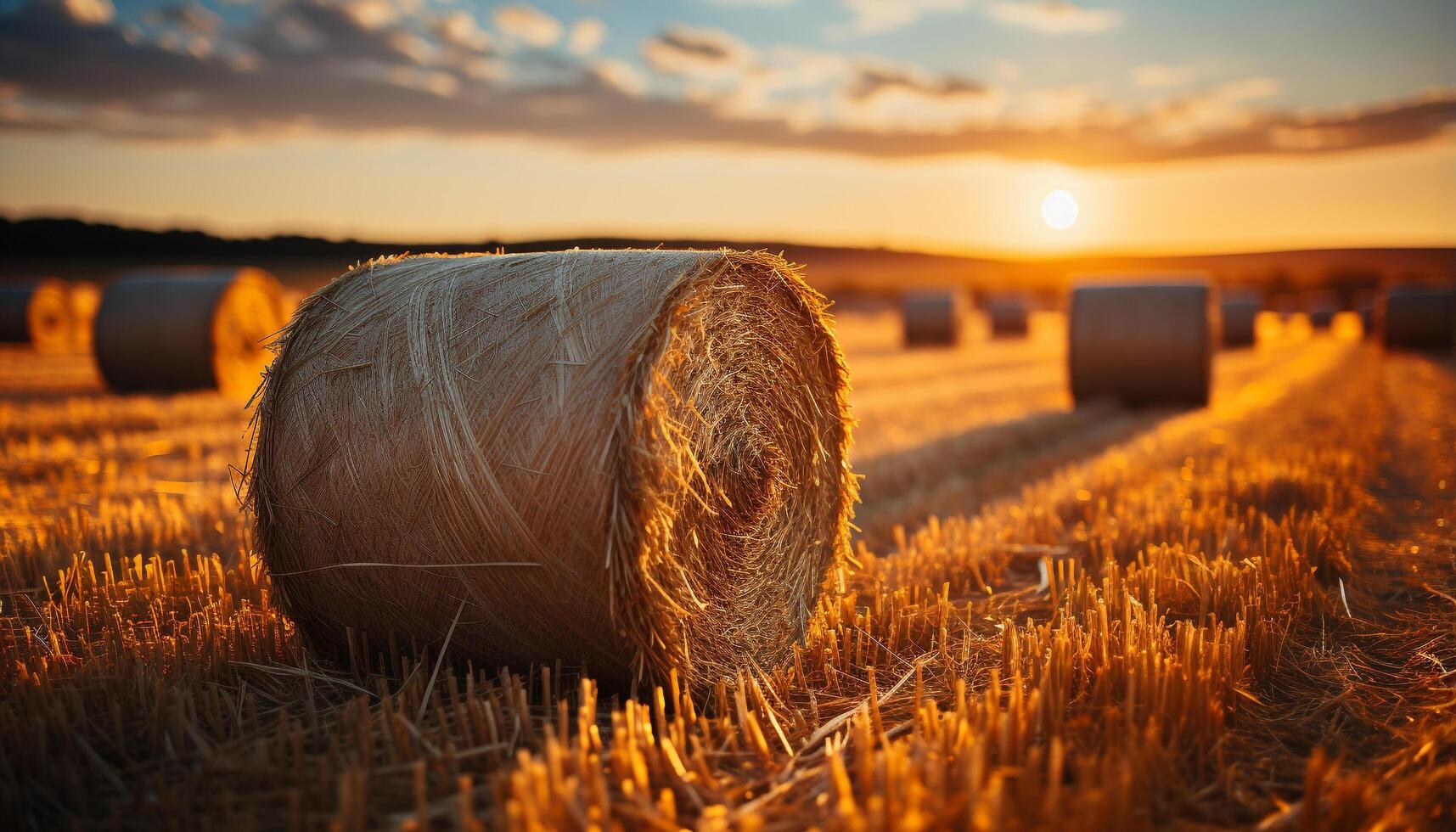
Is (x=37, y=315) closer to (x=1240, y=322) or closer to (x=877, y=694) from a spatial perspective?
(x=877, y=694)

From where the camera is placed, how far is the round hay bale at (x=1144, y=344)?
1255 centimetres

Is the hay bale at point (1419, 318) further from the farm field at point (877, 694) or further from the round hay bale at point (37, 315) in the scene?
the round hay bale at point (37, 315)

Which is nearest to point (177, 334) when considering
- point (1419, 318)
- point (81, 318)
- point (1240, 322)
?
point (81, 318)

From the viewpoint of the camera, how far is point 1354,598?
4785mm

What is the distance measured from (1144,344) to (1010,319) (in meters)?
21.2

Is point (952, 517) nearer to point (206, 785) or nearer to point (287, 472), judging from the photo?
point (287, 472)

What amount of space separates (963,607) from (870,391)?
33.1ft

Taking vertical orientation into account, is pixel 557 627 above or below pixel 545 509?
below

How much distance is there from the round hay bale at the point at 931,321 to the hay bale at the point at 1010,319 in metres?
7.36

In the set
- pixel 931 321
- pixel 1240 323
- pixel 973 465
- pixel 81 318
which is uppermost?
pixel 81 318

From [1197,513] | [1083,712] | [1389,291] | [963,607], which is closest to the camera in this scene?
[1083,712]

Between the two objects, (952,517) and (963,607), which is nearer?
(963,607)

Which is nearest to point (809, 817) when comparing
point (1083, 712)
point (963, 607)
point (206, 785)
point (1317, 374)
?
point (1083, 712)

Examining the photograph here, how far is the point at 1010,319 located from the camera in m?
33.4
